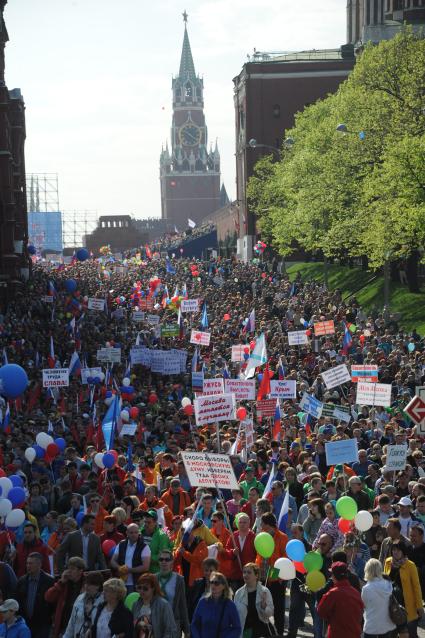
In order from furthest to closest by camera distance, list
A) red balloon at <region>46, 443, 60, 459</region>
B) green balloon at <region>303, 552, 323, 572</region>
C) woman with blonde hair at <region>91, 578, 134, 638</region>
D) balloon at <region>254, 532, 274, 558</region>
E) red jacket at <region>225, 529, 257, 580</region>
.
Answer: red balloon at <region>46, 443, 60, 459</region> < red jacket at <region>225, 529, 257, 580</region> < balloon at <region>254, 532, 274, 558</region> < green balloon at <region>303, 552, 323, 572</region> < woman with blonde hair at <region>91, 578, 134, 638</region>

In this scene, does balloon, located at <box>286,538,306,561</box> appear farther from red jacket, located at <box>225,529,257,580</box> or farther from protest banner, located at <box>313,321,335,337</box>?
protest banner, located at <box>313,321,335,337</box>

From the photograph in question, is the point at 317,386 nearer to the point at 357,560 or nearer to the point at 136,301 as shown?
the point at 357,560

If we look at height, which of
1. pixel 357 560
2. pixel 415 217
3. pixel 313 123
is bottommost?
pixel 357 560

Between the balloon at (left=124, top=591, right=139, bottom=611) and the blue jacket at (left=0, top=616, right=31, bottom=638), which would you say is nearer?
the blue jacket at (left=0, top=616, right=31, bottom=638)

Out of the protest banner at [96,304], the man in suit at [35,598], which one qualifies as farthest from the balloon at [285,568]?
A: the protest banner at [96,304]

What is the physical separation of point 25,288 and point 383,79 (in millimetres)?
17179

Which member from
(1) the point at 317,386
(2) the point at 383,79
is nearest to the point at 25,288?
(2) the point at 383,79

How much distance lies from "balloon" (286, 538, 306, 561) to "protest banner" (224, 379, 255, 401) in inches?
430

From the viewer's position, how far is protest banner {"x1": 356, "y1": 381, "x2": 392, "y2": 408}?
23.1 m

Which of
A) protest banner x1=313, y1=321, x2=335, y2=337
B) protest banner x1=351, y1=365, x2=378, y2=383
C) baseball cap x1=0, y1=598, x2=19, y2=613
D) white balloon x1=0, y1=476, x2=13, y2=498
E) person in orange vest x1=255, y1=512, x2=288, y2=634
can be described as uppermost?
protest banner x1=313, y1=321, x2=335, y2=337

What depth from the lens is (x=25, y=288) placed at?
5625cm

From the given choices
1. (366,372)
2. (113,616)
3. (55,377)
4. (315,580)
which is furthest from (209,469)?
(55,377)

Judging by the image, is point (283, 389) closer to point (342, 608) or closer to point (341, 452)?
point (341, 452)

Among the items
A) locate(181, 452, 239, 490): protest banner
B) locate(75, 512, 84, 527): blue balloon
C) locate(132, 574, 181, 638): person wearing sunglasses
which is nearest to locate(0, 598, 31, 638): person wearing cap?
locate(132, 574, 181, 638): person wearing sunglasses
